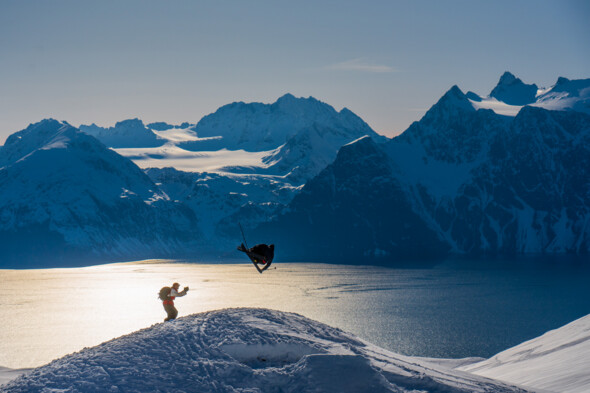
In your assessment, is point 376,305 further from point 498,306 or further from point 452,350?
point 452,350

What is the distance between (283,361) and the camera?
30406 mm

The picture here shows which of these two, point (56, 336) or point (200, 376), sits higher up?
point (200, 376)

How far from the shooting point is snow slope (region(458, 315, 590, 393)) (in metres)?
38.3

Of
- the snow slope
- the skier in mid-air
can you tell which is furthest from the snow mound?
the snow slope

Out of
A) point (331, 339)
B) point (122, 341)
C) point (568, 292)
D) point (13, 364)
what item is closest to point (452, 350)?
point (13, 364)

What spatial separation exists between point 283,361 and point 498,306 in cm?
15107

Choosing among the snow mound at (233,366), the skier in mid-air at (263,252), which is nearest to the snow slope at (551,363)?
the snow mound at (233,366)

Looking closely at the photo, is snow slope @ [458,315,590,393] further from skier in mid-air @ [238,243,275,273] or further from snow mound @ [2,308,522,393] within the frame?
skier in mid-air @ [238,243,275,273]

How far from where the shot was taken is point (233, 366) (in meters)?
28.9

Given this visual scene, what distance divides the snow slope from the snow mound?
843 centimetres

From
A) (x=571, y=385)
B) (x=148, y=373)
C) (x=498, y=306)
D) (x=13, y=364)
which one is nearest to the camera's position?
(x=148, y=373)

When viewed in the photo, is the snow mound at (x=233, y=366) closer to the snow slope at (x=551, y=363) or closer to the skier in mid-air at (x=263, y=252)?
the skier in mid-air at (x=263, y=252)

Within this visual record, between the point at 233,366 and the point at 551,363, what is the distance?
2725 centimetres

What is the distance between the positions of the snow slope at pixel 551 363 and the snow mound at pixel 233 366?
8433 mm
